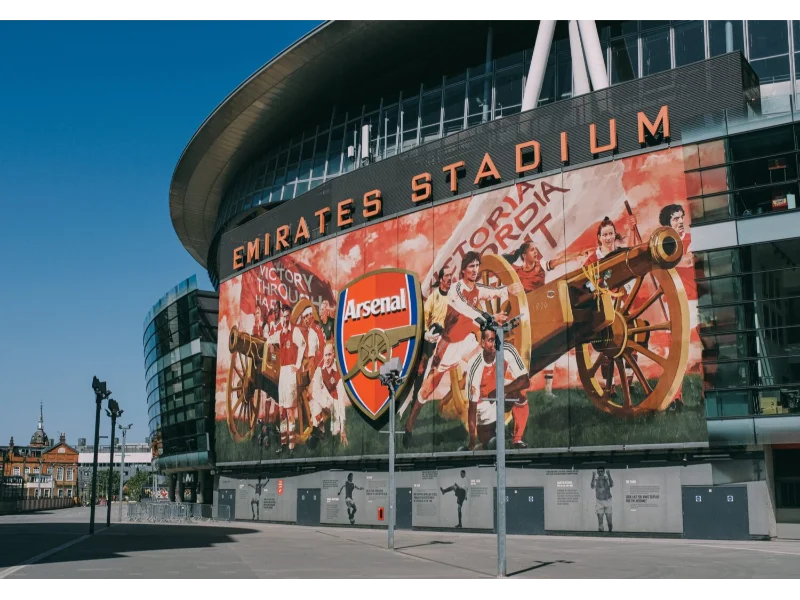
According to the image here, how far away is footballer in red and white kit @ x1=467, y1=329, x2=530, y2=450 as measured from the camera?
4931cm

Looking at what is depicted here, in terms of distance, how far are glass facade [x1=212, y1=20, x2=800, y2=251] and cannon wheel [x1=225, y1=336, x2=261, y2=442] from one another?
14381mm

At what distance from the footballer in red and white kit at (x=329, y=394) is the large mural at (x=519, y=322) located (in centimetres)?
12

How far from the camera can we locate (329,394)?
6234 cm

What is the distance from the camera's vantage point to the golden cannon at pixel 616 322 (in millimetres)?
43781

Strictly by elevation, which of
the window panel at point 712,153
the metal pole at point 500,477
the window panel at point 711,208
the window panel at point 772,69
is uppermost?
the window panel at point 772,69

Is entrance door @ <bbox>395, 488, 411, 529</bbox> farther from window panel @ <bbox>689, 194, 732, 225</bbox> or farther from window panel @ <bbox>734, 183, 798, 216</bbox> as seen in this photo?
window panel @ <bbox>734, 183, 798, 216</bbox>

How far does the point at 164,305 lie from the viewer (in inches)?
3457

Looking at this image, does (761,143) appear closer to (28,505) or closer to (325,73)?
(325,73)

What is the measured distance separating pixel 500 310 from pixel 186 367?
42870 mm

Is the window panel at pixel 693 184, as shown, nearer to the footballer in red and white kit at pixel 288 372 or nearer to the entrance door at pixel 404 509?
the entrance door at pixel 404 509

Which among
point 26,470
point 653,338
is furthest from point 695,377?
point 26,470

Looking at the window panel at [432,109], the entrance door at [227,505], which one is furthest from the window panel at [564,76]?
the entrance door at [227,505]

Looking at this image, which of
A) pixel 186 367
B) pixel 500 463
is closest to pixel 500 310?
pixel 500 463

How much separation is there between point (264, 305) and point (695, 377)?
37.1m
